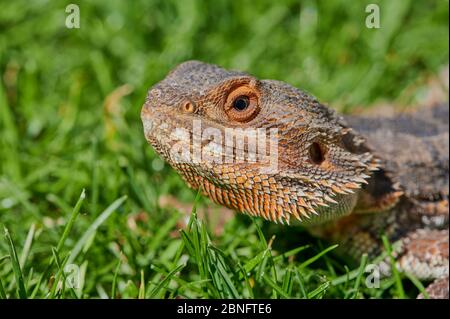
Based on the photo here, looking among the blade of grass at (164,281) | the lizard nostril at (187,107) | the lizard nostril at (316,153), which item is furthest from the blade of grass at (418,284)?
the lizard nostril at (187,107)

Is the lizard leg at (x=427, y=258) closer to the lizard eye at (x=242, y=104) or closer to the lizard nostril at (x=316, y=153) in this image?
the lizard nostril at (x=316, y=153)

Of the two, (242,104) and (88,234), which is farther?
(88,234)

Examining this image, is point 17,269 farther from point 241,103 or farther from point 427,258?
point 427,258

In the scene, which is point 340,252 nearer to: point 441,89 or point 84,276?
point 84,276

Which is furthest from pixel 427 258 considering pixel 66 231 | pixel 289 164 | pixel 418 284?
pixel 66 231

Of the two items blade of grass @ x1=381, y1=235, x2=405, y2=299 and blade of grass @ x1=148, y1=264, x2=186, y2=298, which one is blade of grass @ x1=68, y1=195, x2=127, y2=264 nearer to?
blade of grass @ x1=148, y1=264, x2=186, y2=298

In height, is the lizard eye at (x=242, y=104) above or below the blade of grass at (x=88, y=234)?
above
